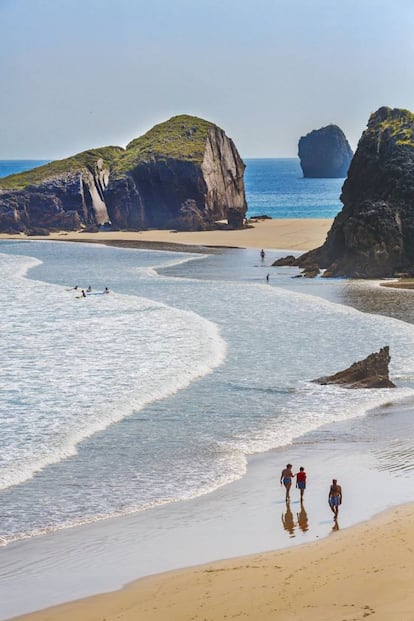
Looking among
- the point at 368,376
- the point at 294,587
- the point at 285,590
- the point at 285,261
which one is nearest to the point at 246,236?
the point at 285,261

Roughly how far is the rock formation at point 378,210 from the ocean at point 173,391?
12.7 feet

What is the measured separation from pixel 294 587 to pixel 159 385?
17.4 m

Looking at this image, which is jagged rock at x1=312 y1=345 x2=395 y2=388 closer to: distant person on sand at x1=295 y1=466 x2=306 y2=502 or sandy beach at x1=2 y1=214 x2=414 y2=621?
distant person on sand at x1=295 y1=466 x2=306 y2=502

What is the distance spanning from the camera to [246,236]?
100 meters

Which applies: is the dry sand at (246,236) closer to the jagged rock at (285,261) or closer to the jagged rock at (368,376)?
the jagged rock at (285,261)

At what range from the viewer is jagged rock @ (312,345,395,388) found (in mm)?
32562

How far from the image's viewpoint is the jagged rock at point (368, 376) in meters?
32.6

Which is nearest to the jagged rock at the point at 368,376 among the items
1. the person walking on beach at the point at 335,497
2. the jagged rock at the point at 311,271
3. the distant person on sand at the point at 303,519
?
the distant person on sand at the point at 303,519

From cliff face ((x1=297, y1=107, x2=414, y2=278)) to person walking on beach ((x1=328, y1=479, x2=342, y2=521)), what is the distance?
46653mm

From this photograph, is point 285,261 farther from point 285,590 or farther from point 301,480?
point 285,590

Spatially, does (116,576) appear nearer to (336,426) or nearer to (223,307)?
(336,426)

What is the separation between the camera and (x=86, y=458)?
24.8 metres

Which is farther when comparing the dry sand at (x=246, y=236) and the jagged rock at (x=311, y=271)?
the dry sand at (x=246, y=236)

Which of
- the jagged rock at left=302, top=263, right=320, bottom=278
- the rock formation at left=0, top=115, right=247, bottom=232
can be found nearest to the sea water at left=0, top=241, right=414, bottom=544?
the jagged rock at left=302, top=263, right=320, bottom=278
